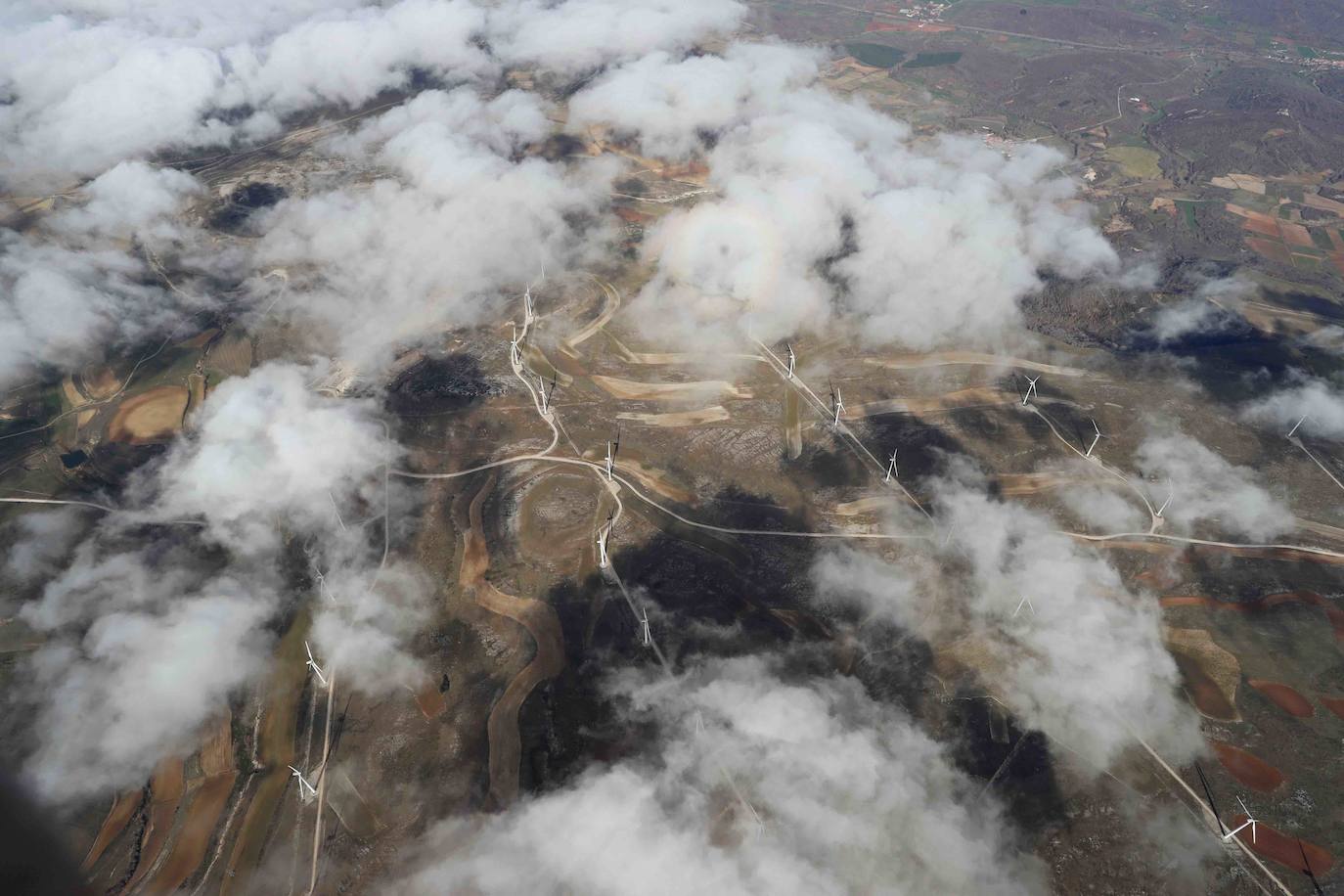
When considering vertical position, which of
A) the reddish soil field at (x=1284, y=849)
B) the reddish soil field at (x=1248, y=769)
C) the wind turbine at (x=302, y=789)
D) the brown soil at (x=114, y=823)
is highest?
the reddish soil field at (x=1248, y=769)

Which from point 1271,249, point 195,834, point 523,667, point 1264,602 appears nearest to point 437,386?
point 523,667

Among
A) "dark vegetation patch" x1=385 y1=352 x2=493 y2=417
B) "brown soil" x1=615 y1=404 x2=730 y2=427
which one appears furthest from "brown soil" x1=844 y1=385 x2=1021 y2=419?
"dark vegetation patch" x1=385 y1=352 x2=493 y2=417

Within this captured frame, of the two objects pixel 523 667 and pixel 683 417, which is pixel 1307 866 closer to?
pixel 523 667

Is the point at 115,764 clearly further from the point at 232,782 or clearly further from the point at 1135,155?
the point at 1135,155

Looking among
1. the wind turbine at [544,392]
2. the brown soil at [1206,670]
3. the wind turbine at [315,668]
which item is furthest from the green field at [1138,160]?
the wind turbine at [315,668]

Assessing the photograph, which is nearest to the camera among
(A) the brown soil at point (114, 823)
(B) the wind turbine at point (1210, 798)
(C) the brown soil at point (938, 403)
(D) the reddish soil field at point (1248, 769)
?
(A) the brown soil at point (114, 823)

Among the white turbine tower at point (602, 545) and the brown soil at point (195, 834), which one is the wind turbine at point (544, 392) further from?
the brown soil at point (195, 834)
